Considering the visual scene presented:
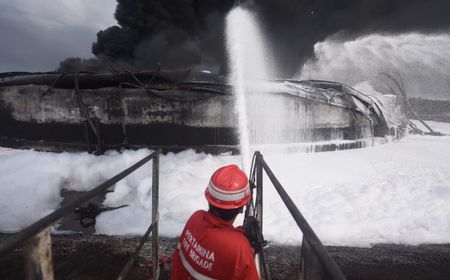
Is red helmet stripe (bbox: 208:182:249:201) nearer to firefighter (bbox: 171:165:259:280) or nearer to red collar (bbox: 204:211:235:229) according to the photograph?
firefighter (bbox: 171:165:259:280)

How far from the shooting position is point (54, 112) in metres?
6.63

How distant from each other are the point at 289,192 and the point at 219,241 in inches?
154

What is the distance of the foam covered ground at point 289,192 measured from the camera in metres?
4.11

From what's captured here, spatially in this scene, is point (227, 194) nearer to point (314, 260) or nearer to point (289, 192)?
point (314, 260)

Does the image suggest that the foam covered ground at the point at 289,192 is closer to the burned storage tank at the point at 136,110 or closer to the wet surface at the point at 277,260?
the wet surface at the point at 277,260

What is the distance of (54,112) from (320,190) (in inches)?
232

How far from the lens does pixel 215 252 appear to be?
5.09 ft

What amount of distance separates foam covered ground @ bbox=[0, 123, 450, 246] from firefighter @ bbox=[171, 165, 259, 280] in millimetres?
2394

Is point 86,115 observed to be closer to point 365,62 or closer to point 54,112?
point 54,112

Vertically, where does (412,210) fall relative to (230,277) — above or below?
below

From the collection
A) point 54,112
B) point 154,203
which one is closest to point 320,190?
point 154,203

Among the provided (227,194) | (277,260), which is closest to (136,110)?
(277,260)

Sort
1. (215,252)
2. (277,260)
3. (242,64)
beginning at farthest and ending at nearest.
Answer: (242,64) → (277,260) → (215,252)

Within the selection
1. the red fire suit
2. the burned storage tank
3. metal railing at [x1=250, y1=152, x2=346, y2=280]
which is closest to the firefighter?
the red fire suit
